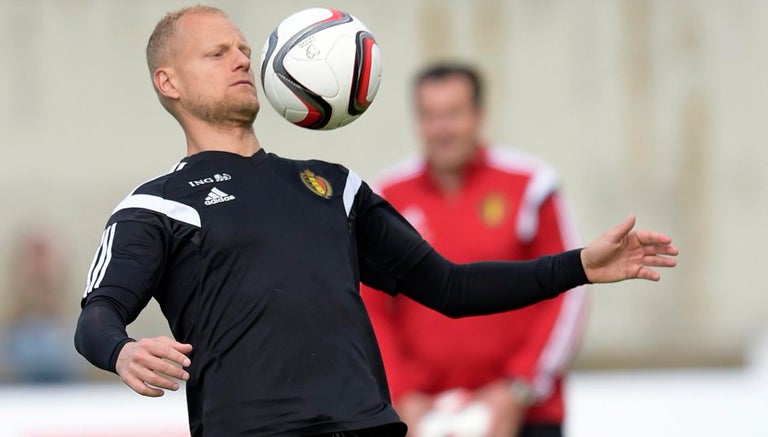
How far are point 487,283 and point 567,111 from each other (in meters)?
11.3

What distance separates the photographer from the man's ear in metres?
4.61

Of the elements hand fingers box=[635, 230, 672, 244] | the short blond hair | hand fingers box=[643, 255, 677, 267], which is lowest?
hand fingers box=[643, 255, 677, 267]

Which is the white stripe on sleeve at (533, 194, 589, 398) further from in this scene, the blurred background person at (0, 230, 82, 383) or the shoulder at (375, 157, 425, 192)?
the blurred background person at (0, 230, 82, 383)

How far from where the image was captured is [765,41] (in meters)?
16.1

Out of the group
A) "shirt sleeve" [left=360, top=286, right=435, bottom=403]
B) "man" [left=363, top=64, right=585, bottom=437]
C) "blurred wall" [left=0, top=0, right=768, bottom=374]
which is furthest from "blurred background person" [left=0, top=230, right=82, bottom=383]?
"man" [left=363, top=64, right=585, bottom=437]

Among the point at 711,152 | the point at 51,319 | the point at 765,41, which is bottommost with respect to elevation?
the point at 51,319

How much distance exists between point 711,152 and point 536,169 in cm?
889

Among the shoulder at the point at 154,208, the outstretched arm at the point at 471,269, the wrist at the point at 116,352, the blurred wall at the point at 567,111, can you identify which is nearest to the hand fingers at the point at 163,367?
the wrist at the point at 116,352

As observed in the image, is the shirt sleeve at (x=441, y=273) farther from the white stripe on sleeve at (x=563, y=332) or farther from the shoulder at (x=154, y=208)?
the white stripe on sleeve at (x=563, y=332)

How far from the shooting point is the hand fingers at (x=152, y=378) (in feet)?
12.3

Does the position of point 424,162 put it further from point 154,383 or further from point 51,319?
point 51,319

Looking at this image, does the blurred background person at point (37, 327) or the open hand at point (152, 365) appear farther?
the blurred background person at point (37, 327)

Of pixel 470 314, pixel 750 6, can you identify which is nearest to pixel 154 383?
pixel 470 314

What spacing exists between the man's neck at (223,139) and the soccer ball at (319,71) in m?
0.20
